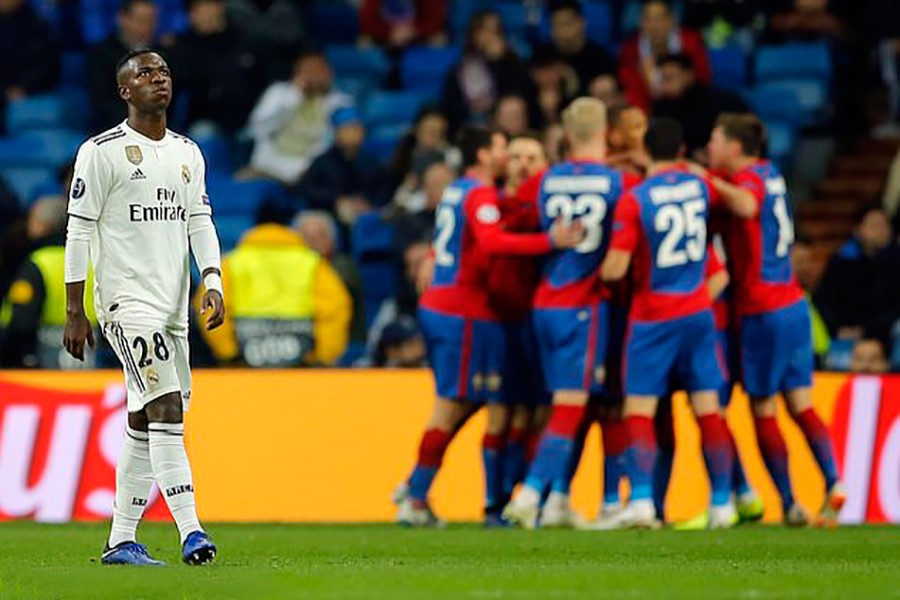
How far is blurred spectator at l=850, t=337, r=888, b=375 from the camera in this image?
16.9 meters

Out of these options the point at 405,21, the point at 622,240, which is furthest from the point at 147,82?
the point at 405,21

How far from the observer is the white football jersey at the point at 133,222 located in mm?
10062

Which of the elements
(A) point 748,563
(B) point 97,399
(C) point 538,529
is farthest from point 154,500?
(A) point 748,563

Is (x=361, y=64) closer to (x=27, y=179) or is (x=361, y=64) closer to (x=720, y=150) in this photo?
(x=27, y=179)

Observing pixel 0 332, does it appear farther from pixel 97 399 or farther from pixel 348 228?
pixel 348 228

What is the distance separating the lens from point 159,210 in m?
10.2

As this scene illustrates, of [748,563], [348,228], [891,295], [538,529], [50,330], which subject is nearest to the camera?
[748,563]

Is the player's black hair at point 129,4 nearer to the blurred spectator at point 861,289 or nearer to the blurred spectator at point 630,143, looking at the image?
the blurred spectator at point 861,289

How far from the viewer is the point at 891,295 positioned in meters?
18.0

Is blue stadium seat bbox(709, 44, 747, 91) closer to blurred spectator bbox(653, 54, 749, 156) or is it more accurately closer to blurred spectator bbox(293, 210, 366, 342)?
blurred spectator bbox(653, 54, 749, 156)

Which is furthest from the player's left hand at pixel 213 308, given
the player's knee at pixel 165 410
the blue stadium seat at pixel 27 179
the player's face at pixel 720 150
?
the blue stadium seat at pixel 27 179

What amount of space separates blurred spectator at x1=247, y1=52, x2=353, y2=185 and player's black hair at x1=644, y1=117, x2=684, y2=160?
24.7 ft

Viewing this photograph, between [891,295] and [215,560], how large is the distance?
869cm

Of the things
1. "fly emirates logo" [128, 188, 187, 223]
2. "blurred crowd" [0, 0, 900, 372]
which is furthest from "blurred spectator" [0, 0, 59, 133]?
"fly emirates logo" [128, 188, 187, 223]
